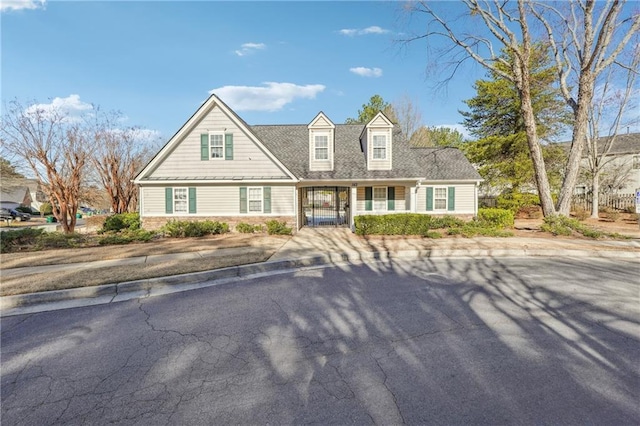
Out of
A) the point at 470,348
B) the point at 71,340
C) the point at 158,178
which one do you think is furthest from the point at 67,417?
the point at 158,178

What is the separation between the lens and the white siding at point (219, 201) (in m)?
16.0

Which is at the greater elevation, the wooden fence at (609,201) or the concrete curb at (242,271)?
the wooden fence at (609,201)

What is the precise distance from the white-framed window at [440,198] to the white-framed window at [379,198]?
3581mm

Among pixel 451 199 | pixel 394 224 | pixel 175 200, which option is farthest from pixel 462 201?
pixel 175 200

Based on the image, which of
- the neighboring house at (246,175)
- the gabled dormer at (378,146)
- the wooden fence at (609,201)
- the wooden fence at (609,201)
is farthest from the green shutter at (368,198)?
the wooden fence at (609,201)

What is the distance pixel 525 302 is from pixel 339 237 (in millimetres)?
8571

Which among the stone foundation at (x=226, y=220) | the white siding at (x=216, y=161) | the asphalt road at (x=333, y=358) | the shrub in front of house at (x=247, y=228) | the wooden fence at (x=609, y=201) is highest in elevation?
the white siding at (x=216, y=161)

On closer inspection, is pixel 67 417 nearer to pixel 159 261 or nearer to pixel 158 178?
pixel 159 261

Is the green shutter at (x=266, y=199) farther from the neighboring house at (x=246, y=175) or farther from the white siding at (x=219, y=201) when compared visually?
the white siding at (x=219, y=201)

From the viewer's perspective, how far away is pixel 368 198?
57.5ft

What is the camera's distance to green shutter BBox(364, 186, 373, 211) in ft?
57.4

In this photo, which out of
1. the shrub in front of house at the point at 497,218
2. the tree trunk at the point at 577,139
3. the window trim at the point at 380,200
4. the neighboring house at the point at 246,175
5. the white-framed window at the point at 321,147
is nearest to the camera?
the tree trunk at the point at 577,139

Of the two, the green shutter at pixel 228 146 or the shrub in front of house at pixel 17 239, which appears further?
the green shutter at pixel 228 146

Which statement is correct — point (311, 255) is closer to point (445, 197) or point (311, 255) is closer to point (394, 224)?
point (394, 224)
